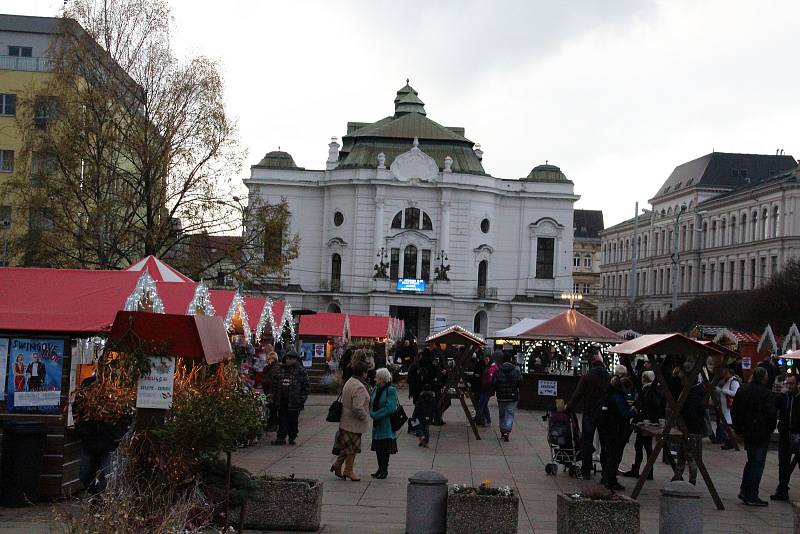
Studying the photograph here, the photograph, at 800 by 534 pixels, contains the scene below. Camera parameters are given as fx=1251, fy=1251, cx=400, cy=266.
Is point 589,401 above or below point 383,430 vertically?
above

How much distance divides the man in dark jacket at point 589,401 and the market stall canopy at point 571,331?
17568 millimetres

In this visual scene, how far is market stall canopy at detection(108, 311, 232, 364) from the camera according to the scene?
12.1m

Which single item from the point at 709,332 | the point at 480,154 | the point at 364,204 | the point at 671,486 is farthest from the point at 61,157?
the point at 480,154

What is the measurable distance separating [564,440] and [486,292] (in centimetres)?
6999

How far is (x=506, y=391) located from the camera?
930 inches

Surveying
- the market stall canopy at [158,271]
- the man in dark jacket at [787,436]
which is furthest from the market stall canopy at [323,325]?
the man in dark jacket at [787,436]

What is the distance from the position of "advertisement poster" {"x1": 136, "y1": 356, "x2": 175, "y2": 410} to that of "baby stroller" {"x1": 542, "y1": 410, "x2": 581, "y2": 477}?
7.59 m

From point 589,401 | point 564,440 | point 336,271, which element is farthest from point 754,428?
point 336,271

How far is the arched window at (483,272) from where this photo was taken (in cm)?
8869

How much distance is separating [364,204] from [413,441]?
6404 cm

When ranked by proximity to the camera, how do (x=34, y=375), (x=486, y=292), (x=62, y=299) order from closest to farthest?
(x=34, y=375) < (x=62, y=299) < (x=486, y=292)

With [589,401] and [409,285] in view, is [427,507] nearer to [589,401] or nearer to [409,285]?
[589,401]

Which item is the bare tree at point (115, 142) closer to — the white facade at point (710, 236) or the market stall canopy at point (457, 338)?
the market stall canopy at point (457, 338)

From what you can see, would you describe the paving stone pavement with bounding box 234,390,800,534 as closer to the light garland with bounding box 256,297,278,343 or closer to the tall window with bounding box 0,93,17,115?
the light garland with bounding box 256,297,278,343
